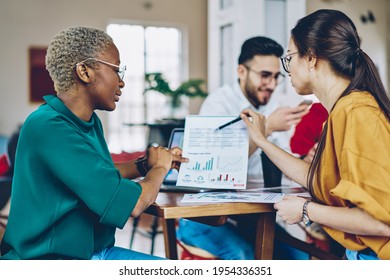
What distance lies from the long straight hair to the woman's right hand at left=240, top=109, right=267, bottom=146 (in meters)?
0.28

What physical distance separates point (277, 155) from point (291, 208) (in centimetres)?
27

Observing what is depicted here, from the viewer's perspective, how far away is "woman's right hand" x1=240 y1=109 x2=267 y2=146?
144 centimetres

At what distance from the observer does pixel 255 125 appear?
4.75 feet

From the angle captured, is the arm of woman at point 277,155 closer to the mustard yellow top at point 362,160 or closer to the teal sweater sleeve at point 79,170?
the mustard yellow top at point 362,160

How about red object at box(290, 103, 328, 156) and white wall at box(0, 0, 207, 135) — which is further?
white wall at box(0, 0, 207, 135)

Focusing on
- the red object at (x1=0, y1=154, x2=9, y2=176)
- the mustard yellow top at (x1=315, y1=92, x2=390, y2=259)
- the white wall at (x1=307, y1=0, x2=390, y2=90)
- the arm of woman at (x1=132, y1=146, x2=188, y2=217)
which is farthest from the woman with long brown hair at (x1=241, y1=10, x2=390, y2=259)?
the white wall at (x1=307, y1=0, x2=390, y2=90)

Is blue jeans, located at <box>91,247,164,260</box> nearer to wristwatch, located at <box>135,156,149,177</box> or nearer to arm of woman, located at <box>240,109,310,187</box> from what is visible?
wristwatch, located at <box>135,156,149,177</box>

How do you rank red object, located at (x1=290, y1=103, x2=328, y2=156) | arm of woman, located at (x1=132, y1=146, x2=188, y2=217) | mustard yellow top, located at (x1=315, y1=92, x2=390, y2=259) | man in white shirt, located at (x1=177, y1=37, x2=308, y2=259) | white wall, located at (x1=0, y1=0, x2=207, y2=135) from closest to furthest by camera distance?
mustard yellow top, located at (x1=315, y1=92, x2=390, y2=259)
arm of woman, located at (x1=132, y1=146, x2=188, y2=217)
red object, located at (x1=290, y1=103, x2=328, y2=156)
man in white shirt, located at (x1=177, y1=37, x2=308, y2=259)
white wall, located at (x1=0, y1=0, x2=207, y2=135)

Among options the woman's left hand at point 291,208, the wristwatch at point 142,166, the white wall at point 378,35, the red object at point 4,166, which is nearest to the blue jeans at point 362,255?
the woman's left hand at point 291,208

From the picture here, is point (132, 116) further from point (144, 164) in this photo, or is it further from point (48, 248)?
point (48, 248)

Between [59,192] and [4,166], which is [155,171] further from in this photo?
[4,166]

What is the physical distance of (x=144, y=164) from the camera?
149 cm

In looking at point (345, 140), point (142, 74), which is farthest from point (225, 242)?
Result: point (142, 74)

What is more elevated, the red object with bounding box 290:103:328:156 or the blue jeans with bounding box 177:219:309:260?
the red object with bounding box 290:103:328:156
